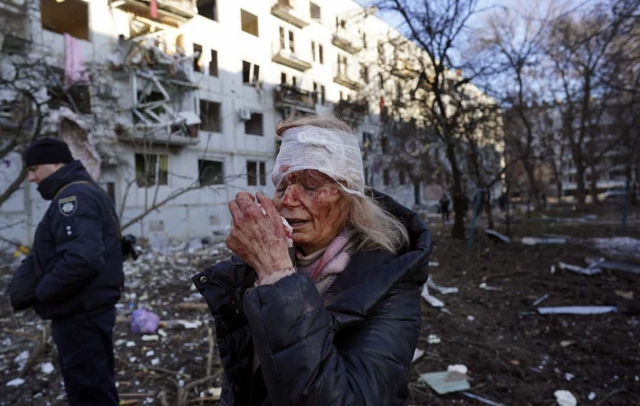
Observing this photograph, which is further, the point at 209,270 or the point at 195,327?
the point at 195,327

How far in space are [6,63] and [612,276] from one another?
492 inches

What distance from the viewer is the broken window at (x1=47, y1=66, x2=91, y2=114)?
6.87 metres

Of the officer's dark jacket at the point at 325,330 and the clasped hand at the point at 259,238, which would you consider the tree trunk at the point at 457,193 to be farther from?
the clasped hand at the point at 259,238

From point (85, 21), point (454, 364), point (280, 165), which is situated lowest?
point (454, 364)

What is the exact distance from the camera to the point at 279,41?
2.57 m

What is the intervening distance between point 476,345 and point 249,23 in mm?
4666

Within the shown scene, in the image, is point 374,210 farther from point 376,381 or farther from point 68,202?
point 68,202

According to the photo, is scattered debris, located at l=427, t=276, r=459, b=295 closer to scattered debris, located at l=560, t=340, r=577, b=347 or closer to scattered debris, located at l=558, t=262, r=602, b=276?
scattered debris, located at l=560, t=340, r=577, b=347

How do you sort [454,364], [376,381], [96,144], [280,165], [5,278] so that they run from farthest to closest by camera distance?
[96,144] → [5,278] → [454,364] → [280,165] → [376,381]

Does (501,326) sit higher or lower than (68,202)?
lower

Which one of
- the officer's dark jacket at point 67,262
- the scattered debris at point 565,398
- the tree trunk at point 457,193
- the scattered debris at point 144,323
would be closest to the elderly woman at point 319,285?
the officer's dark jacket at point 67,262

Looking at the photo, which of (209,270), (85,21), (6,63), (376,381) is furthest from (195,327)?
(6,63)

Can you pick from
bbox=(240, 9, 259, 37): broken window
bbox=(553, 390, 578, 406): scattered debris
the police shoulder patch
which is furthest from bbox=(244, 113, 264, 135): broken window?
bbox=(553, 390, 578, 406): scattered debris

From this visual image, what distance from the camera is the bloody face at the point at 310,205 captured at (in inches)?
54.3
